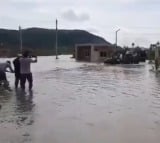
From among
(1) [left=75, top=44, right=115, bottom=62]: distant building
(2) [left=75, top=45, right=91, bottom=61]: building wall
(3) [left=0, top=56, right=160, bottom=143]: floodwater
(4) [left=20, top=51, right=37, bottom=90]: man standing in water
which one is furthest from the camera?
(2) [left=75, top=45, right=91, bottom=61]: building wall

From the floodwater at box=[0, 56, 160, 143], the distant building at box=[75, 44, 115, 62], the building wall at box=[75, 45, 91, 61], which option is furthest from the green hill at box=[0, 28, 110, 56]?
the floodwater at box=[0, 56, 160, 143]

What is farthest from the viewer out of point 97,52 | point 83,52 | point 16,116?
point 83,52

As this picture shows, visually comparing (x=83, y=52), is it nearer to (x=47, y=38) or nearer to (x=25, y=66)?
(x=25, y=66)

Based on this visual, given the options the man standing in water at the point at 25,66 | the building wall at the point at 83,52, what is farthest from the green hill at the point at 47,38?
the man standing in water at the point at 25,66

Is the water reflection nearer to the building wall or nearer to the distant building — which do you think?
the distant building

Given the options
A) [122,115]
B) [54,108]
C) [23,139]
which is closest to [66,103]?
[54,108]

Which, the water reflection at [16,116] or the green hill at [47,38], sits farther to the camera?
the green hill at [47,38]

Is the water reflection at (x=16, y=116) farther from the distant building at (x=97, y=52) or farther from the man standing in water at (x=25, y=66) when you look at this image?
the distant building at (x=97, y=52)

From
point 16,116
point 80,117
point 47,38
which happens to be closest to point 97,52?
point 16,116

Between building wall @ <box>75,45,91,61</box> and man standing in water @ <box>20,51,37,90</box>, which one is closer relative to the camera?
man standing in water @ <box>20,51,37,90</box>

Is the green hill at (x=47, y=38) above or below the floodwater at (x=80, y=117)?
above

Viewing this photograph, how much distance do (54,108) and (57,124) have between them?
9.27 ft

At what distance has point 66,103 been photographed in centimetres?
1598

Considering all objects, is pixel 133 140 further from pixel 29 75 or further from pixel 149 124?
pixel 29 75
